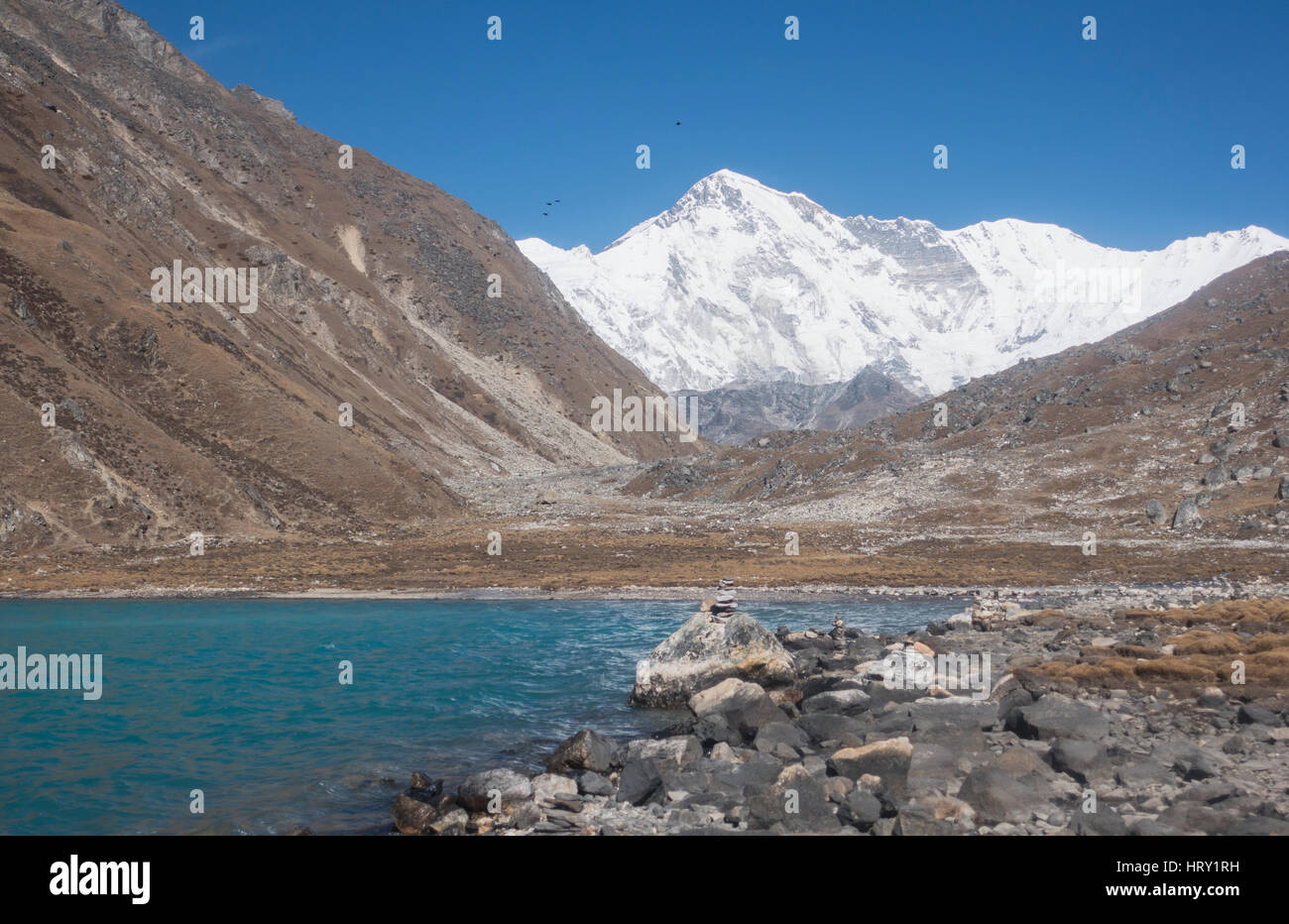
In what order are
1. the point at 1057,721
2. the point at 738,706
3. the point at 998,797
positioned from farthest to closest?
the point at 738,706 → the point at 1057,721 → the point at 998,797

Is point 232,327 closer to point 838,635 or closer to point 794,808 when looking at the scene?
point 838,635

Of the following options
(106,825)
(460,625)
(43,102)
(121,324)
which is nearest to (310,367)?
(121,324)

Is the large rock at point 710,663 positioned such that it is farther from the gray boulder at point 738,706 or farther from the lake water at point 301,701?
the gray boulder at point 738,706

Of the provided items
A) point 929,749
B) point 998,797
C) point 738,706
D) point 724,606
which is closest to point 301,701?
point 724,606

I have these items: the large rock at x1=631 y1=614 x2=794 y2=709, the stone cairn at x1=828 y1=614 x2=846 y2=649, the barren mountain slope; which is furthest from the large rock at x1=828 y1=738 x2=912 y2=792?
the barren mountain slope

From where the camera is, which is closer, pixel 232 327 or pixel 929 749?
pixel 929 749

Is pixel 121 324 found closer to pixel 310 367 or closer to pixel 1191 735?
pixel 310 367
